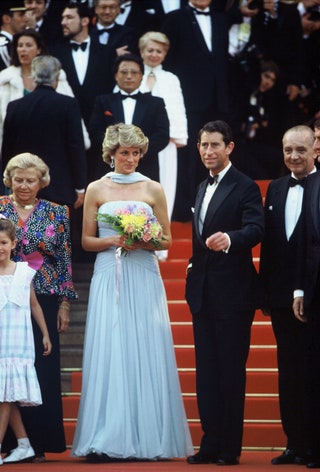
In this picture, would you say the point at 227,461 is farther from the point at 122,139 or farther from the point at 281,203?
the point at 122,139

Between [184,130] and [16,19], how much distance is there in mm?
2386

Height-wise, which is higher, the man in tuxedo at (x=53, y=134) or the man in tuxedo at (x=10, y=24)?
the man in tuxedo at (x=10, y=24)

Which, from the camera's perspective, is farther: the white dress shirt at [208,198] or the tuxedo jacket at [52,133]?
the tuxedo jacket at [52,133]

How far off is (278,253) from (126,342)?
120cm

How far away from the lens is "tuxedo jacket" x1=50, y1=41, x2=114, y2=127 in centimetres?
1320

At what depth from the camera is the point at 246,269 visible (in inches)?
362

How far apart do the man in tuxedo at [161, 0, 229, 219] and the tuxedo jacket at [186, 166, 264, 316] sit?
4739 mm

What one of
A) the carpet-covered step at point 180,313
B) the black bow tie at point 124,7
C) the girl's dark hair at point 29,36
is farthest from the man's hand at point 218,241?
the black bow tie at point 124,7

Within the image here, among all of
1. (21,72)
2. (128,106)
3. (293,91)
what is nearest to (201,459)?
(128,106)

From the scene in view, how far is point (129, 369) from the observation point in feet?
31.0

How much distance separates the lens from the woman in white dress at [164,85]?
13.1m

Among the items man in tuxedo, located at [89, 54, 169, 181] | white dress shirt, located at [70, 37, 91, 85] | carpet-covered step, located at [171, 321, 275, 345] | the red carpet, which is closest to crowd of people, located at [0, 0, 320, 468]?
the red carpet

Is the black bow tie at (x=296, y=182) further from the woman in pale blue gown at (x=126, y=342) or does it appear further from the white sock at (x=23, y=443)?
the white sock at (x=23, y=443)

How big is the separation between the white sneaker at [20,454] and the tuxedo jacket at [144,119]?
3619 millimetres
